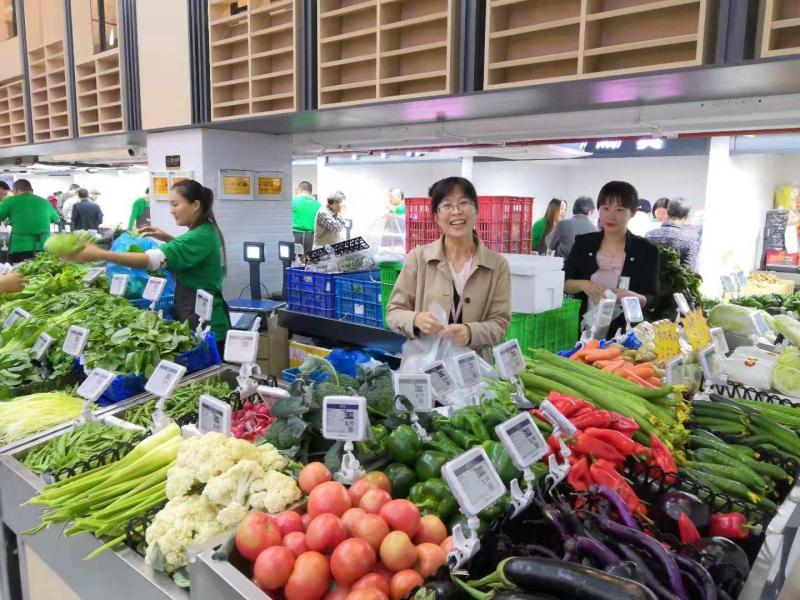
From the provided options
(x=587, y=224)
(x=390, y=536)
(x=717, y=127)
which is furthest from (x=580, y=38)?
(x=587, y=224)

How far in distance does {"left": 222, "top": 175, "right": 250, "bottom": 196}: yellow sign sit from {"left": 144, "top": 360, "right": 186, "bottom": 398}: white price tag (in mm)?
3607

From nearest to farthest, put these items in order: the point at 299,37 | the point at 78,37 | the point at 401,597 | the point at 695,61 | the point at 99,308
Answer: the point at 401,597 → the point at 695,61 → the point at 99,308 → the point at 299,37 → the point at 78,37

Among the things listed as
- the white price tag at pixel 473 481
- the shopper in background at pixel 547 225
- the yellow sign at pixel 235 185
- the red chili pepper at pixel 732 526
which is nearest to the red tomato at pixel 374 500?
the white price tag at pixel 473 481

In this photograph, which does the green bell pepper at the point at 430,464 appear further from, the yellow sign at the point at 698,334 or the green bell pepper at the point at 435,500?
the yellow sign at the point at 698,334

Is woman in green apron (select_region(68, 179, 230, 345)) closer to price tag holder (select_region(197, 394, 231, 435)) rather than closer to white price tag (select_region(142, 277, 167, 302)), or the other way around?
white price tag (select_region(142, 277, 167, 302))

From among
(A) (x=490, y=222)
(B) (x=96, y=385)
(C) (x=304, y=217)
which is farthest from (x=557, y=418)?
(C) (x=304, y=217)

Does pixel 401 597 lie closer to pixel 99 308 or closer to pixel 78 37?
pixel 99 308

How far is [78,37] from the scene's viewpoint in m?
6.43

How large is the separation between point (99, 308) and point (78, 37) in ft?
14.5

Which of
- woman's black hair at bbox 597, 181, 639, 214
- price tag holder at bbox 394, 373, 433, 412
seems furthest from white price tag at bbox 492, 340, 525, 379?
woman's black hair at bbox 597, 181, 639, 214

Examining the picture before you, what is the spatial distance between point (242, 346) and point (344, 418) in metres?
0.86

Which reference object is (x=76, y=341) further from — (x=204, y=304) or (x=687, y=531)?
(x=687, y=531)

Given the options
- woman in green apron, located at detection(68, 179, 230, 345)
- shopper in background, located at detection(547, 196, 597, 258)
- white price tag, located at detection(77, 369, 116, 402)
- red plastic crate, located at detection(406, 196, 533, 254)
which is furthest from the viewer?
shopper in background, located at detection(547, 196, 597, 258)

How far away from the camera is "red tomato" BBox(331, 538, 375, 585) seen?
134 centimetres
